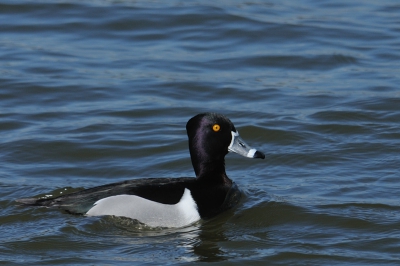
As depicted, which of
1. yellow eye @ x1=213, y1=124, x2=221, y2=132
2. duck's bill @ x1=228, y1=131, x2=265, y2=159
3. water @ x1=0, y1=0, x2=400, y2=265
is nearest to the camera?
water @ x1=0, y1=0, x2=400, y2=265

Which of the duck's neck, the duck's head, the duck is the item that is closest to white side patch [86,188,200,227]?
the duck

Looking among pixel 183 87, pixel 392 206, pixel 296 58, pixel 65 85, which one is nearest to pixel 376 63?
pixel 296 58

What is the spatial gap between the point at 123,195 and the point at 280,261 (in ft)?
6.05

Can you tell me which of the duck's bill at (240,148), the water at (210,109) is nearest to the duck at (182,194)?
the duck's bill at (240,148)

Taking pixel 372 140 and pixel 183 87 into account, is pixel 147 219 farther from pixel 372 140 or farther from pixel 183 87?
pixel 183 87

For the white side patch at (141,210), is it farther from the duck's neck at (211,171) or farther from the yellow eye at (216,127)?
the yellow eye at (216,127)

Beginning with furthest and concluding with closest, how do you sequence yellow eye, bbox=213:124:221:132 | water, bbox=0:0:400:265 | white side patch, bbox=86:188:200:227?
yellow eye, bbox=213:124:221:132 → white side patch, bbox=86:188:200:227 → water, bbox=0:0:400:265

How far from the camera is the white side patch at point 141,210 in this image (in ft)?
29.4

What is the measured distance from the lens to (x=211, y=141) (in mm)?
9664

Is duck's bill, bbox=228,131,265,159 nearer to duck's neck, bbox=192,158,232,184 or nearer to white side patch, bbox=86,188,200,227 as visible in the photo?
duck's neck, bbox=192,158,232,184

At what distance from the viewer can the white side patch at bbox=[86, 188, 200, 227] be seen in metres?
8.97

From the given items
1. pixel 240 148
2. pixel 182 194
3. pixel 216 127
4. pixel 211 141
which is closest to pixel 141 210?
pixel 182 194

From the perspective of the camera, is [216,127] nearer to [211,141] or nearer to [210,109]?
[211,141]

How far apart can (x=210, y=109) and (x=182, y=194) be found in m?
4.31
